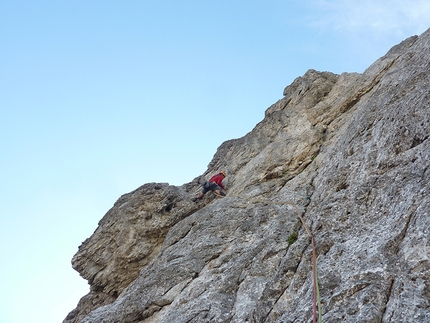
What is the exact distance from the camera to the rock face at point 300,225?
821cm

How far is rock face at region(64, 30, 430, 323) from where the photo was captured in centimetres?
821

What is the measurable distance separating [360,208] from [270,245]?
120 inches

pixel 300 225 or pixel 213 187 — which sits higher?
pixel 213 187

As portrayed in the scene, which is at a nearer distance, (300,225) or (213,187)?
(300,225)

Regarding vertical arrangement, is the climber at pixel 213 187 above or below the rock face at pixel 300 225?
above

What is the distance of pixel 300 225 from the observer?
42.6 feet

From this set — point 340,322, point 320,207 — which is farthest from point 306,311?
point 320,207

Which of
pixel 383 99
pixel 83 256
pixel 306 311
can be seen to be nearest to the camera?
pixel 306 311

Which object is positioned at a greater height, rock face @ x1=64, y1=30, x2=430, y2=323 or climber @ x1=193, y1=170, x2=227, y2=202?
climber @ x1=193, y1=170, x2=227, y2=202

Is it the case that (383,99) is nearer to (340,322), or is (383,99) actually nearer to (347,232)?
(347,232)

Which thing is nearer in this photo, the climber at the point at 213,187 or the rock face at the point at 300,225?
the rock face at the point at 300,225

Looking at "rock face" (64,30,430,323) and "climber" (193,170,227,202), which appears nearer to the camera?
"rock face" (64,30,430,323)

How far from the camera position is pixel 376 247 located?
341 inches

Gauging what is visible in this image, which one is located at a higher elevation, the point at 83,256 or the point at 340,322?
the point at 83,256
